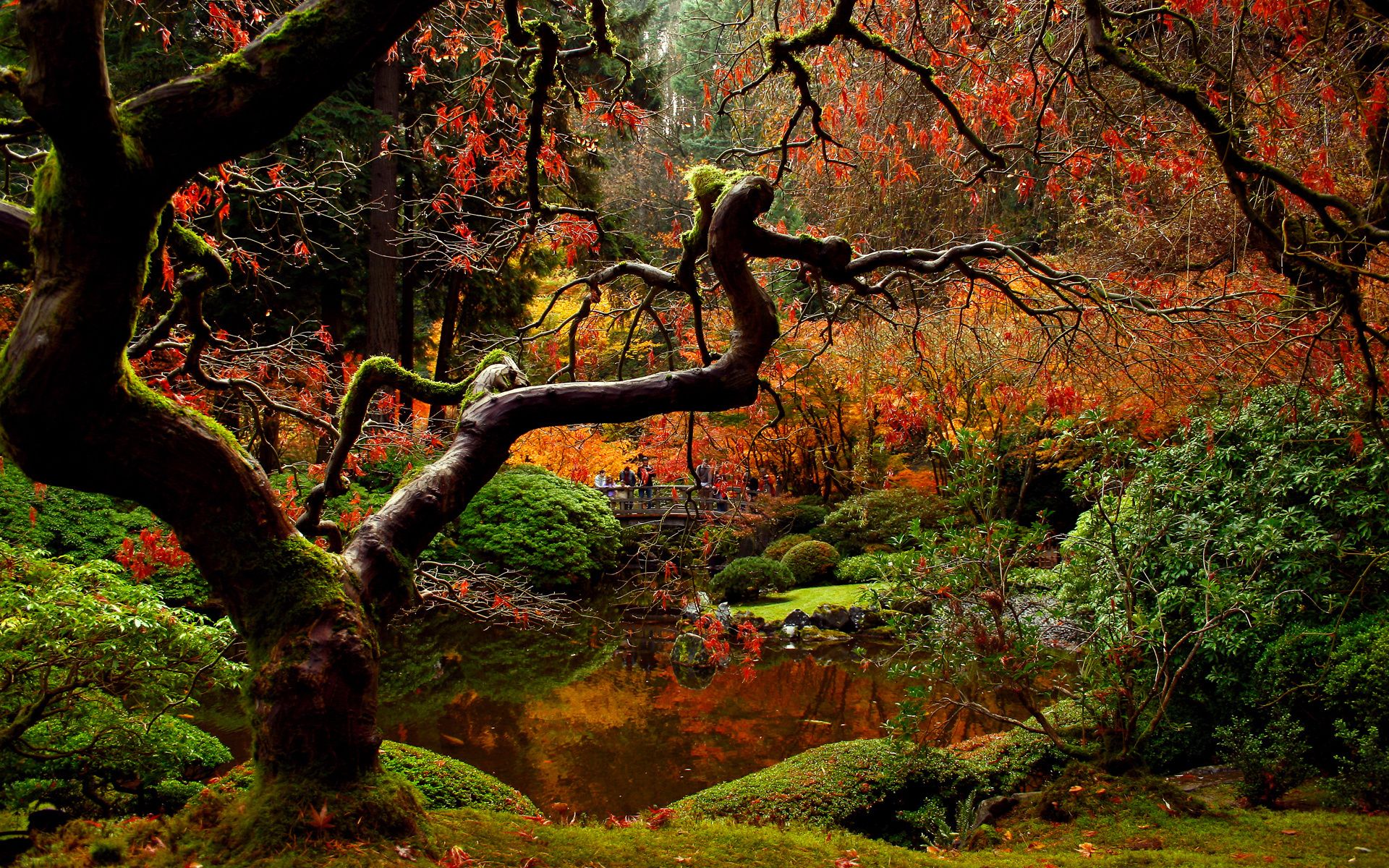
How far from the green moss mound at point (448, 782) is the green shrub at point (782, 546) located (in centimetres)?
1123

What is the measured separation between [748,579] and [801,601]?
3.53 feet

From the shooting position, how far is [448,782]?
4.49 metres

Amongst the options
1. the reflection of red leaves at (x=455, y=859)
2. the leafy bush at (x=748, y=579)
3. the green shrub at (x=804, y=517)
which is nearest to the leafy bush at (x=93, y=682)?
the reflection of red leaves at (x=455, y=859)

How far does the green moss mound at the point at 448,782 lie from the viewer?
438cm

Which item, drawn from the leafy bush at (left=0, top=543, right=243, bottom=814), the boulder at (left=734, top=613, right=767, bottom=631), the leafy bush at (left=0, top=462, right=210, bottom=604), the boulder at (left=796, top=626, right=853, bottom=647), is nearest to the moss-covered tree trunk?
the leafy bush at (left=0, top=543, right=243, bottom=814)

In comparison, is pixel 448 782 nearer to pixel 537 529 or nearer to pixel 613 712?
pixel 613 712

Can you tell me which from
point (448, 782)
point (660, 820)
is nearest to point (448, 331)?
point (448, 782)

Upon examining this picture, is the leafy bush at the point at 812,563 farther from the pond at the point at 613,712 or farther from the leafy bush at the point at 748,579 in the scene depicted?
the pond at the point at 613,712

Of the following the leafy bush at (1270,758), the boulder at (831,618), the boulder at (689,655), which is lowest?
the leafy bush at (1270,758)

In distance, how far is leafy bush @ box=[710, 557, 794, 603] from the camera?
13797 millimetres

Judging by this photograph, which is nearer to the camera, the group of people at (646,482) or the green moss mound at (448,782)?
the green moss mound at (448,782)

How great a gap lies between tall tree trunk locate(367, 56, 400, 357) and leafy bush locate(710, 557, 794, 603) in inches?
261

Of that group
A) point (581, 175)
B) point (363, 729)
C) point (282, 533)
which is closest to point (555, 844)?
point (363, 729)

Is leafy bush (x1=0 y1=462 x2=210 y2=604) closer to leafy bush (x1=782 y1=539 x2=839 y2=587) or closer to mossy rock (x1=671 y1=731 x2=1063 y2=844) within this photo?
mossy rock (x1=671 y1=731 x2=1063 y2=844)
